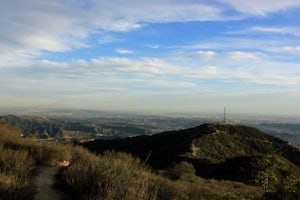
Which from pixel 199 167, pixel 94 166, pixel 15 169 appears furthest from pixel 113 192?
pixel 199 167

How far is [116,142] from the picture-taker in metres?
78.1

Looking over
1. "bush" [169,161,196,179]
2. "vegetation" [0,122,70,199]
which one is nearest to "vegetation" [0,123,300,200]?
"vegetation" [0,122,70,199]

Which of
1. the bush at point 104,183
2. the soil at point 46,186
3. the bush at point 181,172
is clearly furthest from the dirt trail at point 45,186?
the bush at point 181,172

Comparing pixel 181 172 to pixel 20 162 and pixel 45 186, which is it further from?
pixel 45 186

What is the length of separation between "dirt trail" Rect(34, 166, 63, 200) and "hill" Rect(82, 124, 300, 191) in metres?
31.6

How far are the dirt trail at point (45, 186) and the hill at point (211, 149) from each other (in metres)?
31.6

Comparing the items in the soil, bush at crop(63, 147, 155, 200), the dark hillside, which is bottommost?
the dark hillside

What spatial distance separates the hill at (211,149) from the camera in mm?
46281

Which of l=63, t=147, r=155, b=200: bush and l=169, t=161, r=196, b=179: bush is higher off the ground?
l=63, t=147, r=155, b=200: bush

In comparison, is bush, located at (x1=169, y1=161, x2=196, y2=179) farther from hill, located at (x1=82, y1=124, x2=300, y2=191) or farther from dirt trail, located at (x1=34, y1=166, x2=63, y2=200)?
dirt trail, located at (x1=34, y1=166, x2=63, y2=200)

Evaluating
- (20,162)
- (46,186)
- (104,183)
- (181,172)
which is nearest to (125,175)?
(104,183)

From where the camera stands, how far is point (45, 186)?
31.6 ft

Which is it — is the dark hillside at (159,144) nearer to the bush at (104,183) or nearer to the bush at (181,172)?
the bush at (181,172)

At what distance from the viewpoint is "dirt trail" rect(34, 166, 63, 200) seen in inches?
347
